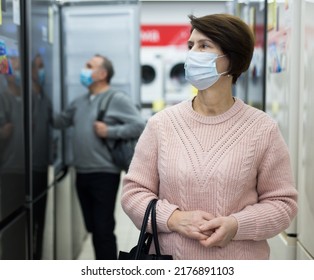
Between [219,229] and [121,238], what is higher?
[219,229]

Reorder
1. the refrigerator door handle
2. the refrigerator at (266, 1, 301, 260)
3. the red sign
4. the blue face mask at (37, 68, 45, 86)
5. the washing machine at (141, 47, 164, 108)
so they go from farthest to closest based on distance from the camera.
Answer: the washing machine at (141, 47, 164, 108), the red sign, the refrigerator door handle, the blue face mask at (37, 68, 45, 86), the refrigerator at (266, 1, 301, 260)

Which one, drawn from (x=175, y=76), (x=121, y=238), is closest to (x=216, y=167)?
(x=121, y=238)

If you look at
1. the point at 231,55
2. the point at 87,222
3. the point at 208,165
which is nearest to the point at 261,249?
the point at 208,165

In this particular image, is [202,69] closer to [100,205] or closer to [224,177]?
[224,177]

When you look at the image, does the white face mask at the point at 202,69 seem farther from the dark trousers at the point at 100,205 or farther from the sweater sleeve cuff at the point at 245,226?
the dark trousers at the point at 100,205

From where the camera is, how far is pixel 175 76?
9258 millimetres

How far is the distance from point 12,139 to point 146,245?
1303mm

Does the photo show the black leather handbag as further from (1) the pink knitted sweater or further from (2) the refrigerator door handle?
(2) the refrigerator door handle

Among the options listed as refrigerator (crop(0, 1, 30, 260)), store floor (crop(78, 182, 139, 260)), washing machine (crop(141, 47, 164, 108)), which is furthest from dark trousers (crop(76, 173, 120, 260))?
washing machine (crop(141, 47, 164, 108))

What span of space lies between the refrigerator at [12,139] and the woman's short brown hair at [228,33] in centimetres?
112

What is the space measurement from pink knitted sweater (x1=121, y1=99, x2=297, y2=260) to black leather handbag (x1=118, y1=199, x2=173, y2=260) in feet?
0.08

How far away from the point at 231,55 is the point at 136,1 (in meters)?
2.99

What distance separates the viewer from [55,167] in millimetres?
4066

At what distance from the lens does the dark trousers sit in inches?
153
